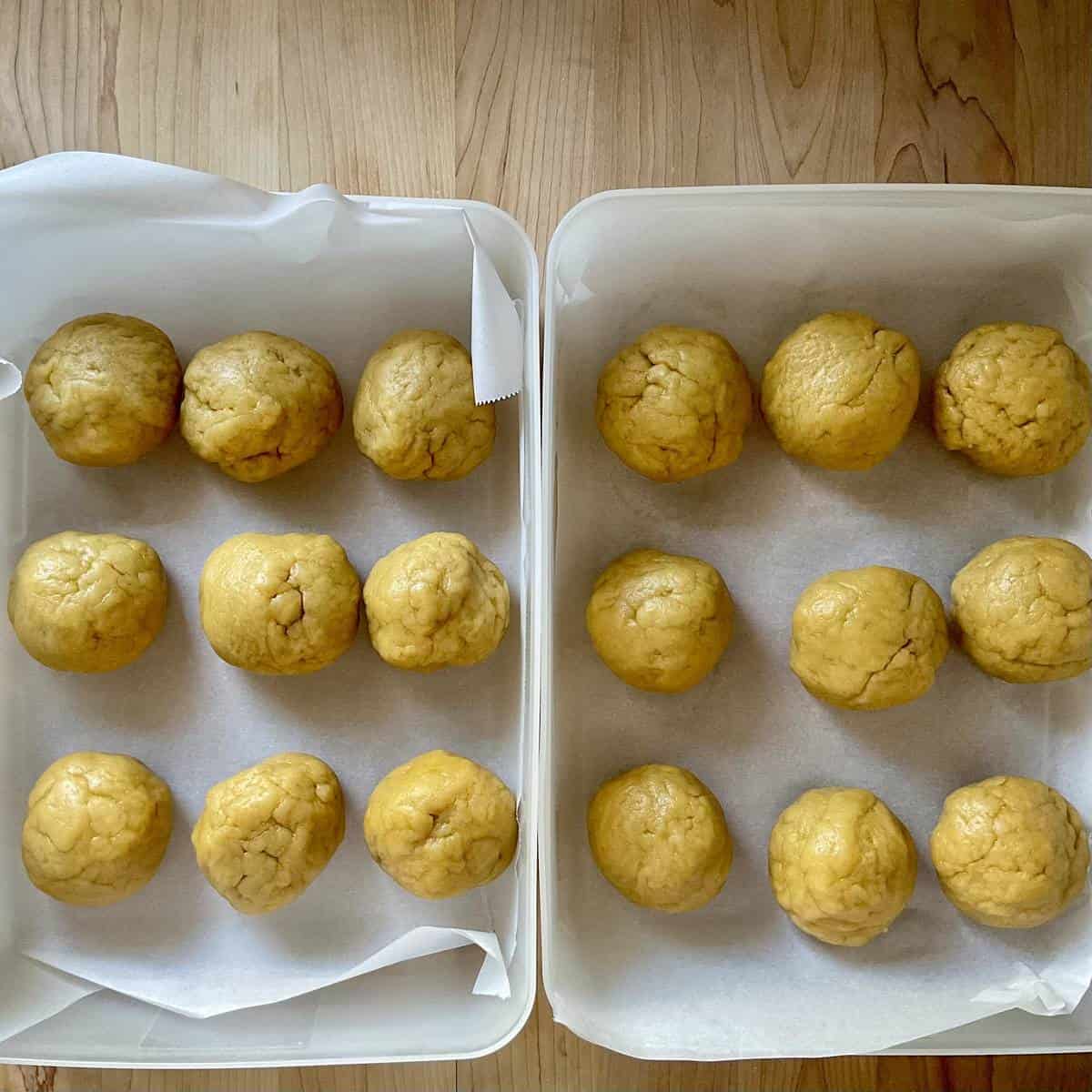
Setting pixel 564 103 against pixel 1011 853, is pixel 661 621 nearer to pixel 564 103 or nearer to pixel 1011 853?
pixel 1011 853

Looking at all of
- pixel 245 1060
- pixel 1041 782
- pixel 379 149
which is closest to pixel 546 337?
pixel 379 149

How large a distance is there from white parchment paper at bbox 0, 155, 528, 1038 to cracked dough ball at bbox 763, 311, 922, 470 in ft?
1.30

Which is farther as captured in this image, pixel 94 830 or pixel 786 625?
pixel 786 625

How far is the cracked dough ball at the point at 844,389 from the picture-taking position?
1448 mm

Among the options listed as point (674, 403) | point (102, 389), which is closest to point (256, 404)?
point (102, 389)

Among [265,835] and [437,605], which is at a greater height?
[437,605]

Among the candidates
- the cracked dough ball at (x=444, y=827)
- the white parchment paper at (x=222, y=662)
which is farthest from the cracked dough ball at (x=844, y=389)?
the cracked dough ball at (x=444, y=827)

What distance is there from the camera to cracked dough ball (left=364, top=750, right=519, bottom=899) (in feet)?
4.50

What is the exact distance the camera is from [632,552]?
59.6 inches

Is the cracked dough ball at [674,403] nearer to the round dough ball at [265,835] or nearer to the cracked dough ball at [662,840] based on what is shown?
the cracked dough ball at [662,840]

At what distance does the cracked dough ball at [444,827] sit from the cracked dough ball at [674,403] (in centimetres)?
49

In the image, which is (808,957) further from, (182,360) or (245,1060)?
(182,360)

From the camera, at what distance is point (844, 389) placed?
4.75 ft

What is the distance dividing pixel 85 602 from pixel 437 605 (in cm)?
48
